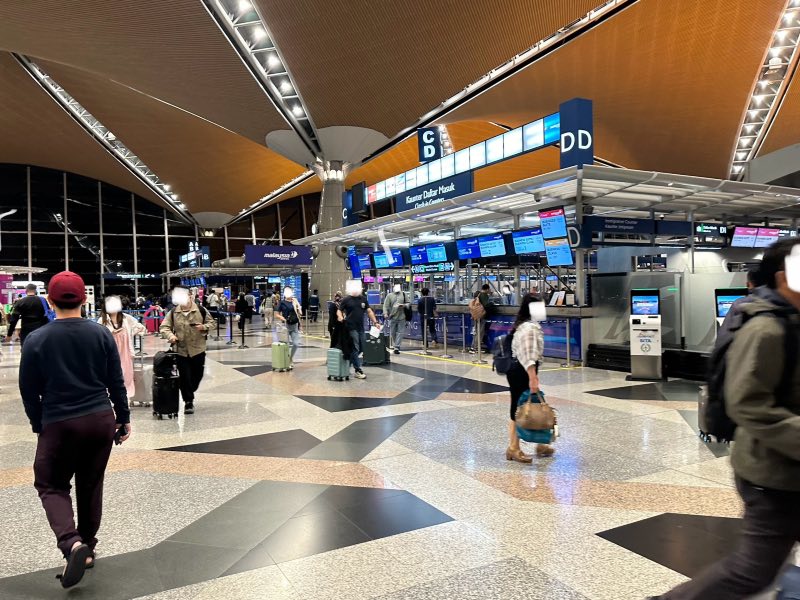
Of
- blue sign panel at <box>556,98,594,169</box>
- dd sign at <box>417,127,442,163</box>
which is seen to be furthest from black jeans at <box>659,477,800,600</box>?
dd sign at <box>417,127,442,163</box>

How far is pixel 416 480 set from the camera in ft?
15.4

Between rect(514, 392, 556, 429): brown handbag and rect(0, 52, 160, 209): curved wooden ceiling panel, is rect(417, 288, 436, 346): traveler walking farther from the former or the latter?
rect(0, 52, 160, 209): curved wooden ceiling panel

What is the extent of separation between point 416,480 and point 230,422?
333 centimetres

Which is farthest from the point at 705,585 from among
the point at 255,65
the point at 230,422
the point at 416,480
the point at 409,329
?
the point at 255,65

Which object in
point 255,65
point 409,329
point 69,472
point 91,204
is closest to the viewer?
point 69,472

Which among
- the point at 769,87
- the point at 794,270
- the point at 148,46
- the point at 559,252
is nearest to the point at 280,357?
the point at 559,252

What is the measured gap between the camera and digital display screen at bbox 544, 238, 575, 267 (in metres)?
11.2

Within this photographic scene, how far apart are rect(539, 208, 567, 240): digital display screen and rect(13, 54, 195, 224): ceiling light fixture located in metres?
27.5

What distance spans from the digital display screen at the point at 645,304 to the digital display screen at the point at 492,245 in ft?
13.3

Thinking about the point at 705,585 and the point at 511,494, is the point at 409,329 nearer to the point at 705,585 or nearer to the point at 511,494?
the point at 511,494

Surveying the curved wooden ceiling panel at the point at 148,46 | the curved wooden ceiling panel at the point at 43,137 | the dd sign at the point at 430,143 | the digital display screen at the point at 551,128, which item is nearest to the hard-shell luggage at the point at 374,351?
the digital display screen at the point at 551,128

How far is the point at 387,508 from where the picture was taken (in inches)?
161

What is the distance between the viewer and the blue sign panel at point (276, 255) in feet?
83.5

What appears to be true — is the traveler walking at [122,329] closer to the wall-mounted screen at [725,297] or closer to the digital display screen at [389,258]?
the wall-mounted screen at [725,297]
